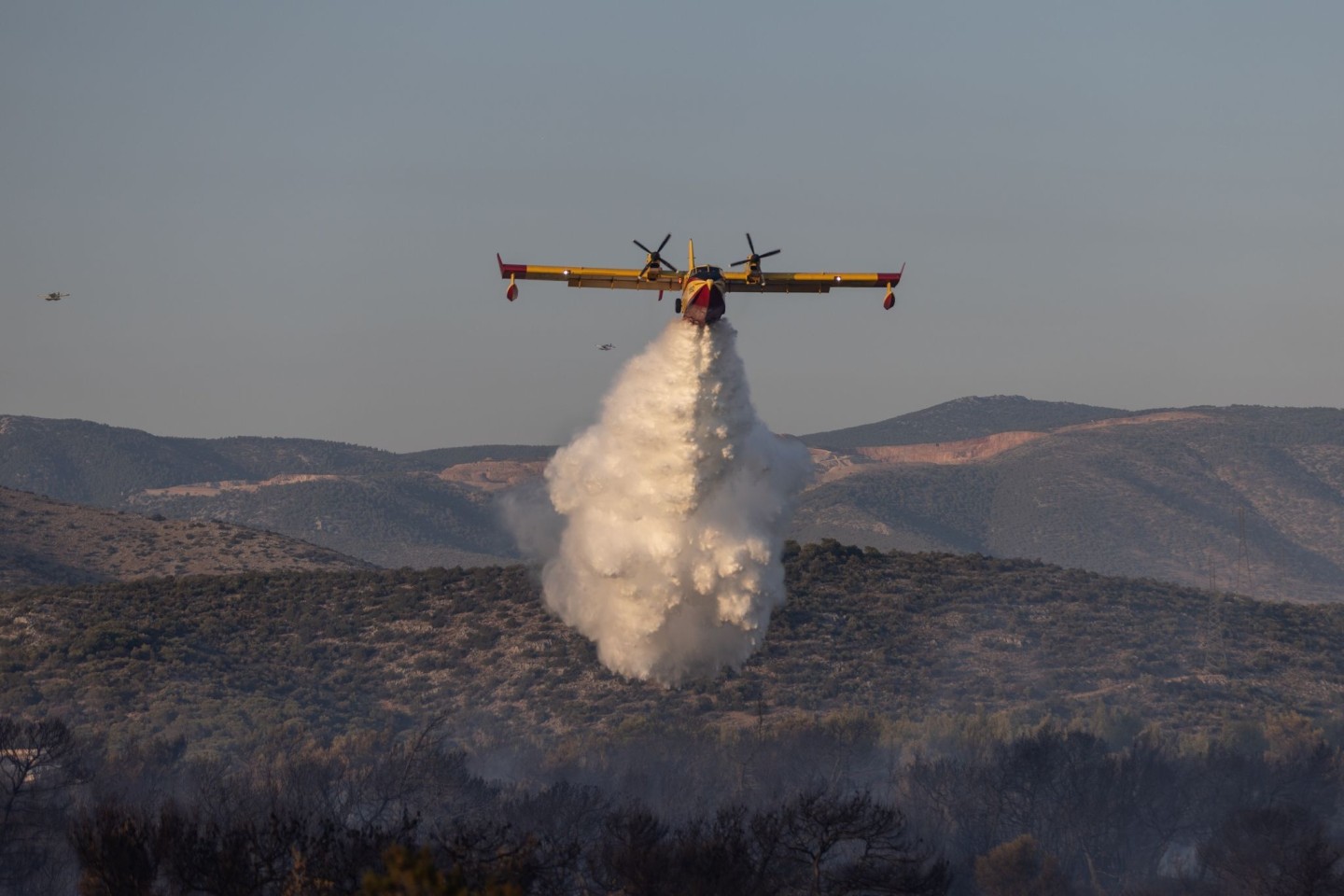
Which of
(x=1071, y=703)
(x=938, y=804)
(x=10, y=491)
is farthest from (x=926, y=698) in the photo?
(x=10, y=491)

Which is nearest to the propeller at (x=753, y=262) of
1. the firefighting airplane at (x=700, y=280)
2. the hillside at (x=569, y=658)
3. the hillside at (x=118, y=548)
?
the firefighting airplane at (x=700, y=280)

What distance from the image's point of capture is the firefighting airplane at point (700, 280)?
193 ft

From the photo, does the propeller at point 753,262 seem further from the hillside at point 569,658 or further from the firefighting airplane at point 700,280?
the hillside at point 569,658

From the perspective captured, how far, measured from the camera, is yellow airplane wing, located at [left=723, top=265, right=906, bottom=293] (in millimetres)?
61500

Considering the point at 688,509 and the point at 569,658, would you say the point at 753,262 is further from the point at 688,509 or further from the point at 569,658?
the point at 569,658

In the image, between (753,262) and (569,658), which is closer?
(753,262)

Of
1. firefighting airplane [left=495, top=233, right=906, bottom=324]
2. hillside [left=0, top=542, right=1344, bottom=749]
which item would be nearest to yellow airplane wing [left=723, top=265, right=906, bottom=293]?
firefighting airplane [left=495, top=233, right=906, bottom=324]

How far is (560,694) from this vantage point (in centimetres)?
10119

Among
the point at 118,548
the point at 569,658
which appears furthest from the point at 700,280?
the point at 118,548

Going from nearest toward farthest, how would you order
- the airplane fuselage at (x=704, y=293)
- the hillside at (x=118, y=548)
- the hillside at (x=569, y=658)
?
the airplane fuselage at (x=704, y=293) < the hillside at (x=569, y=658) < the hillside at (x=118, y=548)

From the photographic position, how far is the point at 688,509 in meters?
63.5

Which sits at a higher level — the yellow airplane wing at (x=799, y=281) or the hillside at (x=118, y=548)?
the yellow airplane wing at (x=799, y=281)

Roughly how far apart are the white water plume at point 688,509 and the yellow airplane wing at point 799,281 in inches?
72.7

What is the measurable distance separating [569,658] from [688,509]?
145 feet
